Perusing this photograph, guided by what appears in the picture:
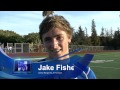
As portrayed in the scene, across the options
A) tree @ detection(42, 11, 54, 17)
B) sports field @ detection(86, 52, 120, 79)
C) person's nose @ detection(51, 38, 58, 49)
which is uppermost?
tree @ detection(42, 11, 54, 17)

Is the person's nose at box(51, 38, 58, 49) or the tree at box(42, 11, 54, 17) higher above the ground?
the tree at box(42, 11, 54, 17)

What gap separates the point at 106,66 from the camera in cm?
834

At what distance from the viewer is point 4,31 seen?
23.1 ft

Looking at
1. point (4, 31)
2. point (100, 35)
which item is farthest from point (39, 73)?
point (100, 35)

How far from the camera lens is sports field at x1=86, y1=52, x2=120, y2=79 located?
23.9 feet

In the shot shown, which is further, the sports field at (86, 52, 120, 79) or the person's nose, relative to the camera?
the sports field at (86, 52, 120, 79)

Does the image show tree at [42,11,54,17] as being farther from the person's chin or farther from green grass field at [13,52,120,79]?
green grass field at [13,52,120,79]

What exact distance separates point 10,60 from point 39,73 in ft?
1.90

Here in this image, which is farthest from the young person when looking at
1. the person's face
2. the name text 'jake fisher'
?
the name text 'jake fisher'

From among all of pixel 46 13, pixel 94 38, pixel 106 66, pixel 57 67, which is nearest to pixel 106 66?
pixel 106 66

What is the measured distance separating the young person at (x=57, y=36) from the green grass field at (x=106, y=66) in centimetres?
34

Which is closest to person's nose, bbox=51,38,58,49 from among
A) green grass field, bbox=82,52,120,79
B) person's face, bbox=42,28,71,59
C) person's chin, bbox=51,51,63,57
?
person's face, bbox=42,28,71,59
